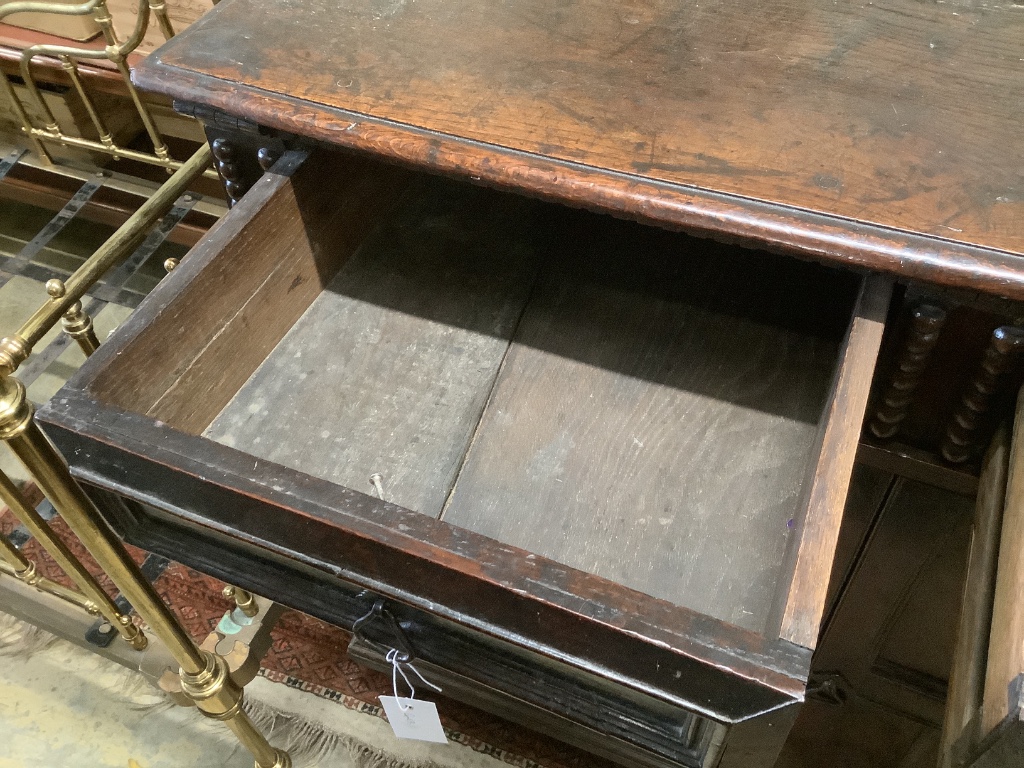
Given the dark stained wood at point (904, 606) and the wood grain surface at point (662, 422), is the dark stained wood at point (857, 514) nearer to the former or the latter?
the dark stained wood at point (904, 606)

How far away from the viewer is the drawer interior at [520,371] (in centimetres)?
69

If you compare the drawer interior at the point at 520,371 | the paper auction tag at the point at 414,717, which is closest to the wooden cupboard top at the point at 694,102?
the drawer interior at the point at 520,371

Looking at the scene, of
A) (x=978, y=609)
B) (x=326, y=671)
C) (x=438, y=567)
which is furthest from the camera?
(x=326, y=671)

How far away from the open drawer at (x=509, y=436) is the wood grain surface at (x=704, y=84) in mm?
91

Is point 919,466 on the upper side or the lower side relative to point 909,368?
lower

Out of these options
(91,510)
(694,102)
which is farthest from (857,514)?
(91,510)

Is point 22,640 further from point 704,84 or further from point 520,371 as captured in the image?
point 704,84

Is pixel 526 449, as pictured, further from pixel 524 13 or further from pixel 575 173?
pixel 524 13

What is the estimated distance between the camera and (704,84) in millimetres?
673

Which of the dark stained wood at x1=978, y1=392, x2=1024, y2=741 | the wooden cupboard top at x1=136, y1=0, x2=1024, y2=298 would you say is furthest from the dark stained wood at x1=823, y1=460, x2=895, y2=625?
the wooden cupboard top at x1=136, y1=0, x2=1024, y2=298

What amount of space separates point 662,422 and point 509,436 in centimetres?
15

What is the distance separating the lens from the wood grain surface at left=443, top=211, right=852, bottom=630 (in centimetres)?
69

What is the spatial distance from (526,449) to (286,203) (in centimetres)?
32

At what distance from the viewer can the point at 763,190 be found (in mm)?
588
